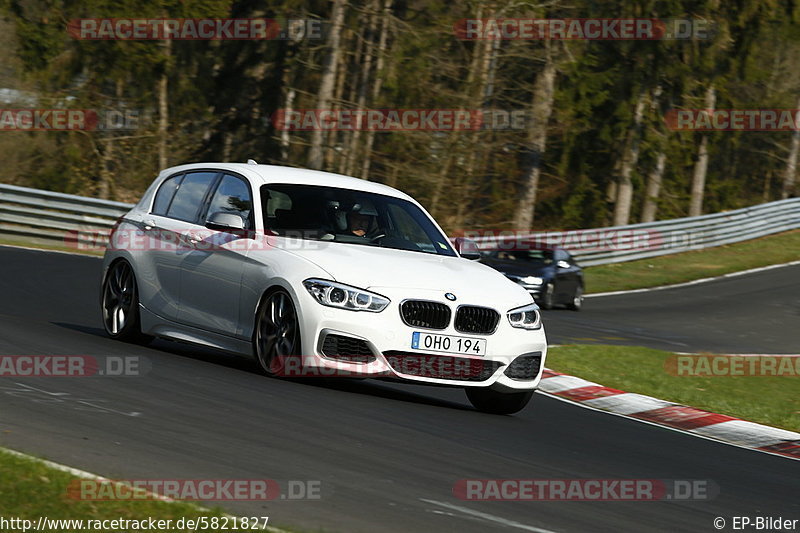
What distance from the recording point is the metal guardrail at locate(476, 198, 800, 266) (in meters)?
33.3

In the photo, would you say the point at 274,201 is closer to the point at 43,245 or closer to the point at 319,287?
the point at 319,287

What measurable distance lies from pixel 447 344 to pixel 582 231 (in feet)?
83.2

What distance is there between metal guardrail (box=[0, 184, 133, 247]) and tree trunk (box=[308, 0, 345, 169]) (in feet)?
28.7

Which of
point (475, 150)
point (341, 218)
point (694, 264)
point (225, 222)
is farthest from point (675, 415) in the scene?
point (694, 264)

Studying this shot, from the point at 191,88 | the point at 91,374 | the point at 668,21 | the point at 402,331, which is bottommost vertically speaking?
the point at 91,374

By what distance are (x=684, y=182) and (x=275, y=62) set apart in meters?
26.2

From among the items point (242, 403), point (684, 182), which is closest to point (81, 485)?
point (242, 403)

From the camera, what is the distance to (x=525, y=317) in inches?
366

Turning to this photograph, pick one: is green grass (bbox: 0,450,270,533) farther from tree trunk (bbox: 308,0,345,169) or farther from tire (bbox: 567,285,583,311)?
tree trunk (bbox: 308,0,345,169)

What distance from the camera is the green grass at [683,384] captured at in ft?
41.4

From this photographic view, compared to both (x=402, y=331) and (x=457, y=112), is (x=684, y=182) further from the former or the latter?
(x=402, y=331)

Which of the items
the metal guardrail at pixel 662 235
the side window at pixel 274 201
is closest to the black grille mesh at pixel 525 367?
the side window at pixel 274 201

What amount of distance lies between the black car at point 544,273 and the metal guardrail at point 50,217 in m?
7.79

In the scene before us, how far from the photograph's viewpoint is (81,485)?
5.46 meters
